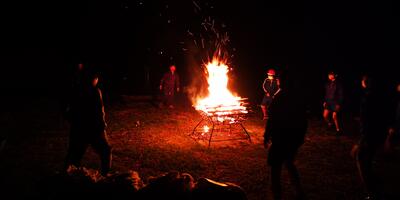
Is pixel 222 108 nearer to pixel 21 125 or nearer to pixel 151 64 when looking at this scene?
pixel 21 125

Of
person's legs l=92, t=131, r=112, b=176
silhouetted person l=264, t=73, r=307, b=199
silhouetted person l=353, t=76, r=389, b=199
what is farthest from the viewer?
person's legs l=92, t=131, r=112, b=176

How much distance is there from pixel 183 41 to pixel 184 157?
59.2 feet

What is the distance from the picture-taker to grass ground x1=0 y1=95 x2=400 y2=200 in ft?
23.7

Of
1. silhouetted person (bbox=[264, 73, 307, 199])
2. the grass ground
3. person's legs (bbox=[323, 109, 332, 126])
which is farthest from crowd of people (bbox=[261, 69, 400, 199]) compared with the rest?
person's legs (bbox=[323, 109, 332, 126])

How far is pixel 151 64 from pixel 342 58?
11566 mm

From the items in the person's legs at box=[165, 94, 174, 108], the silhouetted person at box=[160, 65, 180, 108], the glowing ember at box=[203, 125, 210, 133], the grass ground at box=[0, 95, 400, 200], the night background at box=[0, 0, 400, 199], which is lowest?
the grass ground at box=[0, 95, 400, 200]

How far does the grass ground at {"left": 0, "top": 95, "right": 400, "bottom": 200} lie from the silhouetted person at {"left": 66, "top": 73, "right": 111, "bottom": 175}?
3.52 ft

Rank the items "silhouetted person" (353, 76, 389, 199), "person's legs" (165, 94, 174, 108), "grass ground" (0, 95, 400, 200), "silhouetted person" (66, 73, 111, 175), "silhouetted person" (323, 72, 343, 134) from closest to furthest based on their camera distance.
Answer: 1. "silhouetted person" (353, 76, 389, 199)
2. "silhouetted person" (66, 73, 111, 175)
3. "grass ground" (0, 95, 400, 200)
4. "silhouetted person" (323, 72, 343, 134)
5. "person's legs" (165, 94, 174, 108)

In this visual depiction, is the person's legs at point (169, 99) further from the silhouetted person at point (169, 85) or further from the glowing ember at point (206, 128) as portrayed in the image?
the glowing ember at point (206, 128)

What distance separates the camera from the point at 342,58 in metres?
23.5

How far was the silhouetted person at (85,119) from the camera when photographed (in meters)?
6.57

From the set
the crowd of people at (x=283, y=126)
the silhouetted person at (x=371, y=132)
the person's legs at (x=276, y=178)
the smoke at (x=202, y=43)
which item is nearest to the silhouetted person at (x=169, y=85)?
the smoke at (x=202, y=43)

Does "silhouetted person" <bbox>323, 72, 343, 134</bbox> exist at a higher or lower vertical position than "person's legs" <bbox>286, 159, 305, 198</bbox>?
higher

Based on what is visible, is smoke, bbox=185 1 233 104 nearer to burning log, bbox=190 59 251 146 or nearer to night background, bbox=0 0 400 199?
night background, bbox=0 0 400 199
